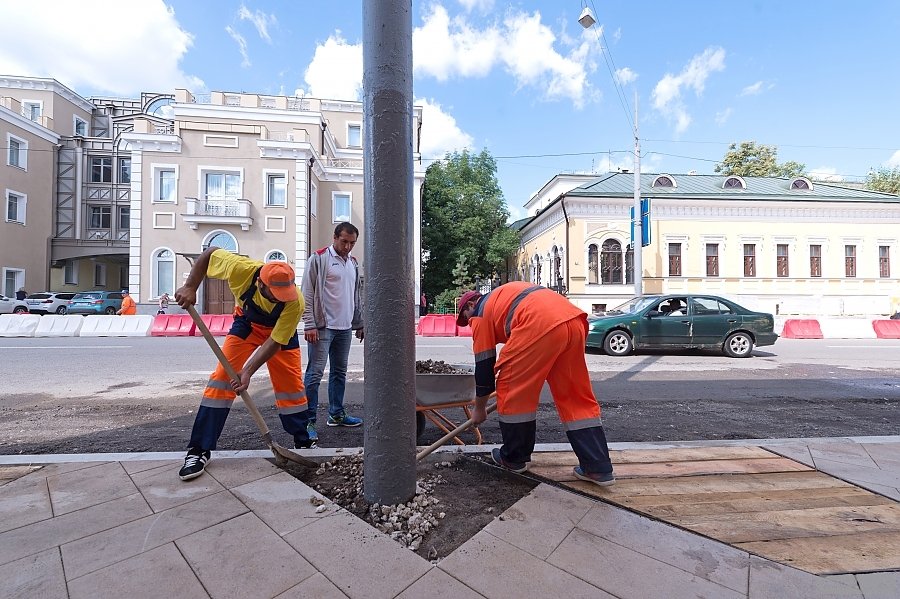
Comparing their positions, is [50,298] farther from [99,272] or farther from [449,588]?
[449,588]

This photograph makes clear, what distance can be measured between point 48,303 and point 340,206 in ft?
51.5

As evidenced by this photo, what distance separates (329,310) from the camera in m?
4.11

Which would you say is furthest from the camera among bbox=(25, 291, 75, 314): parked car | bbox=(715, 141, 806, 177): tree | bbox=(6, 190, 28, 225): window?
bbox=(715, 141, 806, 177): tree

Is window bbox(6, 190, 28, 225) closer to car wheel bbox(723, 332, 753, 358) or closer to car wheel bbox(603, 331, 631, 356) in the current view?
car wheel bbox(603, 331, 631, 356)

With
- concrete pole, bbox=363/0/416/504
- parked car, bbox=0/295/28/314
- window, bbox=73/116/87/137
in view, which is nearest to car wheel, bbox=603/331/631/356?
concrete pole, bbox=363/0/416/504

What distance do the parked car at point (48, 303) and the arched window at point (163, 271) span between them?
7010 millimetres

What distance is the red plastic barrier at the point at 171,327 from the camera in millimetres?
13977

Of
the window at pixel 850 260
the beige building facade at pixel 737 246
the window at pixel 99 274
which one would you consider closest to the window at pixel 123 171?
the window at pixel 99 274

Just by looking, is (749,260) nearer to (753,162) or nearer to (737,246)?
(737,246)

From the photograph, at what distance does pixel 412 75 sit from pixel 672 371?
7.66m

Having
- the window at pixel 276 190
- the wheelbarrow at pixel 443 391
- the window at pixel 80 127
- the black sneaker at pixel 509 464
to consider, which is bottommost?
the black sneaker at pixel 509 464

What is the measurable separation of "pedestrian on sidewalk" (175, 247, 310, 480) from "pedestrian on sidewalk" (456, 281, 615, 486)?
1302mm

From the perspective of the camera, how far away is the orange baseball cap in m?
2.95

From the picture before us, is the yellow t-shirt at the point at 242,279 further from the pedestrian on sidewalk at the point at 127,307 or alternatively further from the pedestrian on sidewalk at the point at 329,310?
the pedestrian on sidewalk at the point at 127,307
